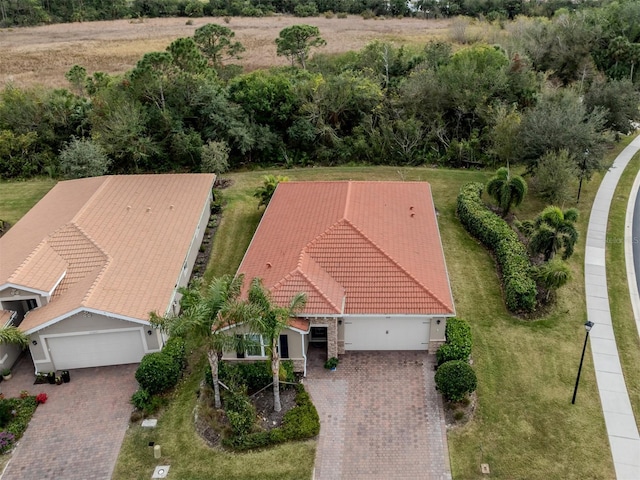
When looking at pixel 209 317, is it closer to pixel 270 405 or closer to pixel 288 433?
pixel 270 405

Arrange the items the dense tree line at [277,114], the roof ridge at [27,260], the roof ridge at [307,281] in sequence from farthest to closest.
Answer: the dense tree line at [277,114] → the roof ridge at [27,260] → the roof ridge at [307,281]

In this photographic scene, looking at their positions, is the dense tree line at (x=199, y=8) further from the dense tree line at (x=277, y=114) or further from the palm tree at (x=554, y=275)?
the palm tree at (x=554, y=275)

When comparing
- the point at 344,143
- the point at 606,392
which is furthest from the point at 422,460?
the point at 344,143

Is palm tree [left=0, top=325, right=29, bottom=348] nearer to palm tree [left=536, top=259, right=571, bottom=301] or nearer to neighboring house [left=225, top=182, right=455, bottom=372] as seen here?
neighboring house [left=225, top=182, right=455, bottom=372]

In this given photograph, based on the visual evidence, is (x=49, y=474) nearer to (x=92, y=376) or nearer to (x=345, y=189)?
(x=92, y=376)

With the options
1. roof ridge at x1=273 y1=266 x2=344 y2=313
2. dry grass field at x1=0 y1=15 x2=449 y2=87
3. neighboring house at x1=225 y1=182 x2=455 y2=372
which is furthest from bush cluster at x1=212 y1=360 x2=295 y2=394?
dry grass field at x1=0 y1=15 x2=449 y2=87

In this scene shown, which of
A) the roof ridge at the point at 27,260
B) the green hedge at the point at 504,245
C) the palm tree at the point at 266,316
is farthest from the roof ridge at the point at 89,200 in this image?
the green hedge at the point at 504,245
